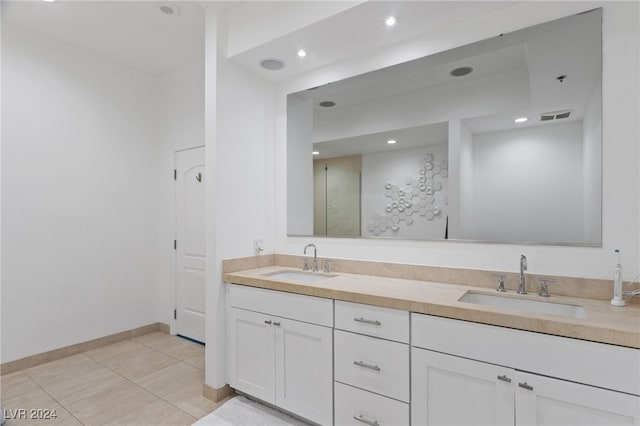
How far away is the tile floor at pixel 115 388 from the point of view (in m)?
2.16

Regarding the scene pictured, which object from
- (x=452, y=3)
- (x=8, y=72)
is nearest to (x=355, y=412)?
(x=452, y=3)

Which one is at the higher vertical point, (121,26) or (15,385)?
(121,26)

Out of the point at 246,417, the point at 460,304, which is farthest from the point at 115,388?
the point at 460,304

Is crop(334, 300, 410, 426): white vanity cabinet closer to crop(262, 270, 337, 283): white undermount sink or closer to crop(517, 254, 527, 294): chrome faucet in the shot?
crop(262, 270, 337, 283): white undermount sink

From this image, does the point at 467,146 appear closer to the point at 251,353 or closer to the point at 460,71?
the point at 460,71

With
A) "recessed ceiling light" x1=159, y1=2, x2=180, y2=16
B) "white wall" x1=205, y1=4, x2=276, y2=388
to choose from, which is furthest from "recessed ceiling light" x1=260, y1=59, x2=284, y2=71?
"recessed ceiling light" x1=159, y1=2, x2=180, y2=16

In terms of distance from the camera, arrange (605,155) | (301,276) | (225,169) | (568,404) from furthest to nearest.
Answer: (301,276) → (225,169) → (605,155) → (568,404)

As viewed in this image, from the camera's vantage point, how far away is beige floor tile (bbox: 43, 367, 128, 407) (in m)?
2.40

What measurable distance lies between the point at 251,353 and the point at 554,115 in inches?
94.8

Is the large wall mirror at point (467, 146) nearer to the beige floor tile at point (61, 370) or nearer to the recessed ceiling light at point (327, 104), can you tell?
the recessed ceiling light at point (327, 104)

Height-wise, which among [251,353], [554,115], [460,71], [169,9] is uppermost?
[169,9]

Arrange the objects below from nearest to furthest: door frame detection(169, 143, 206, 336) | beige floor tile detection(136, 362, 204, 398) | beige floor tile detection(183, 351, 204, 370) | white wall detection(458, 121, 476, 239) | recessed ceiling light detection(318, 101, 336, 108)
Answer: white wall detection(458, 121, 476, 239) → beige floor tile detection(136, 362, 204, 398) → recessed ceiling light detection(318, 101, 336, 108) → beige floor tile detection(183, 351, 204, 370) → door frame detection(169, 143, 206, 336)

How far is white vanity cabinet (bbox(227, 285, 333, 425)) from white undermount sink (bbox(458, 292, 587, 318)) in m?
0.85

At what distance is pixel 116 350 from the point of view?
327 centimetres
